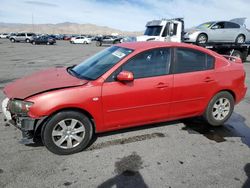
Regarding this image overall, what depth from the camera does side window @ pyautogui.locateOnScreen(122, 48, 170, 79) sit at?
4.05 meters

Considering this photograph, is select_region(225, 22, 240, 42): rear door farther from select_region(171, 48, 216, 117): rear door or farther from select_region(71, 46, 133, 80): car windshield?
select_region(71, 46, 133, 80): car windshield

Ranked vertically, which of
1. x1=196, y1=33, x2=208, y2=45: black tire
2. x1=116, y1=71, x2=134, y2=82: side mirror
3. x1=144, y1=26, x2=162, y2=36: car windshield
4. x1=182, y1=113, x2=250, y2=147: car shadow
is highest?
x1=144, y1=26, x2=162, y2=36: car windshield

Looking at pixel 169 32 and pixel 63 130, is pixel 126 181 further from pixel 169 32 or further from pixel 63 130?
pixel 169 32

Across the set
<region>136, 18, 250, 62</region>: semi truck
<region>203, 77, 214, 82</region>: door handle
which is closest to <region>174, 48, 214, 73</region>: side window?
<region>203, 77, 214, 82</region>: door handle

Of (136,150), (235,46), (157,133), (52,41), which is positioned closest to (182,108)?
(157,133)

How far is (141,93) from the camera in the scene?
4.01 meters

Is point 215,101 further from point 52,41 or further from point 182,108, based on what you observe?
point 52,41

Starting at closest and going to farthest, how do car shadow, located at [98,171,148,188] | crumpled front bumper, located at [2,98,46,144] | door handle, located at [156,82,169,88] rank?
car shadow, located at [98,171,148,188], crumpled front bumper, located at [2,98,46,144], door handle, located at [156,82,169,88]

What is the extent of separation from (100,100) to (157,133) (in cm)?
142

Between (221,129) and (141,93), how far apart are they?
1999 millimetres

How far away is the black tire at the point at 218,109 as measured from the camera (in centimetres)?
480

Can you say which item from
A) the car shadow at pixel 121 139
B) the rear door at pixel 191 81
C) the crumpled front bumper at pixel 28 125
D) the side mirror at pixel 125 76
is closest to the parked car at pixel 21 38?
the car shadow at pixel 121 139

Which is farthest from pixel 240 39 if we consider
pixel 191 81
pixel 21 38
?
pixel 21 38

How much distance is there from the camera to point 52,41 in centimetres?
4366
